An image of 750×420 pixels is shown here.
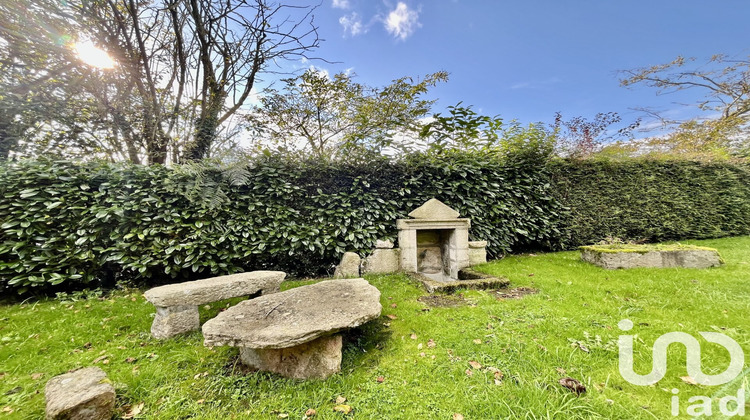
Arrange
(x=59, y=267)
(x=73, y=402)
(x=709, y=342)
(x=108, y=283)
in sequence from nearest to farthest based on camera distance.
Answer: (x=73, y=402) < (x=709, y=342) < (x=59, y=267) < (x=108, y=283)

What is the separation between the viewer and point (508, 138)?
5508 millimetres

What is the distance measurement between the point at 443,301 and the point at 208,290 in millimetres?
2655

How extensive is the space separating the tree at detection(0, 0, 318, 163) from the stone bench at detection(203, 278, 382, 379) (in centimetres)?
514

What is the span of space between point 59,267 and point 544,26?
9.81 metres

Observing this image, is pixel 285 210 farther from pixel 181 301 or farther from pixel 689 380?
pixel 689 380

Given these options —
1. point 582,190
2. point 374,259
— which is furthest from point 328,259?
point 582,190

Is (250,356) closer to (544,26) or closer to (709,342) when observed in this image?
(709,342)

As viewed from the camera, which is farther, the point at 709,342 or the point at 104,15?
the point at 104,15

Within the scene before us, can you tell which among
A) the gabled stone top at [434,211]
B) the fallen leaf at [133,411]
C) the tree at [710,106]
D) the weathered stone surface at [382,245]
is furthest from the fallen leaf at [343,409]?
the tree at [710,106]

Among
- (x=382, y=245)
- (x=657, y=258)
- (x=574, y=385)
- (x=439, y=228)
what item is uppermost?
(x=439, y=228)

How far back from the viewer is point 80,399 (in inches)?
55.9

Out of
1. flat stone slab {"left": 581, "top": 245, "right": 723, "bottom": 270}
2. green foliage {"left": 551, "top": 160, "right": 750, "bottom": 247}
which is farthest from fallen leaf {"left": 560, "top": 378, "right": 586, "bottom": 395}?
green foliage {"left": 551, "top": 160, "right": 750, "bottom": 247}

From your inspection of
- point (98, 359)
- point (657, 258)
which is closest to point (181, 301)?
point (98, 359)

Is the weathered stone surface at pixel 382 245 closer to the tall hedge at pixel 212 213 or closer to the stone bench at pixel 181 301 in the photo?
the tall hedge at pixel 212 213
